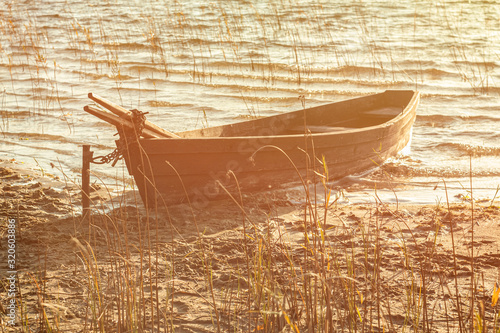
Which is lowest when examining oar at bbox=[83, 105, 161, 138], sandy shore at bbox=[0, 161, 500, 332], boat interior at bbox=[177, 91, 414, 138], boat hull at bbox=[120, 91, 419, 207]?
sandy shore at bbox=[0, 161, 500, 332]

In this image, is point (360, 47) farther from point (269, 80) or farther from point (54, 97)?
point (54, 97)

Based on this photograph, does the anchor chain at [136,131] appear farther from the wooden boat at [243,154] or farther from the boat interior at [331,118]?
the boat interior at [331,118]

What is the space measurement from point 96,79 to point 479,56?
887 cm

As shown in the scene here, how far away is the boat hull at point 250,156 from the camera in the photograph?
212 inches

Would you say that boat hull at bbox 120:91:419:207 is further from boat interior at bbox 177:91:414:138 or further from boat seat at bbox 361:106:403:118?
boat seat at bbox 361:106:403:118

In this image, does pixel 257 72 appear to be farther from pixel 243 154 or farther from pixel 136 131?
pixel 136 131

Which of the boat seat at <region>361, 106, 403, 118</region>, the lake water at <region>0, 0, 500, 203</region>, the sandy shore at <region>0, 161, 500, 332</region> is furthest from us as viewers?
the boat seat at <region>361, 106, 403, 118</region>

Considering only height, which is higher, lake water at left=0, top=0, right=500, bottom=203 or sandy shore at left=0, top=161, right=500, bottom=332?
lake water at left=0, top=0, right=500, bottom=203

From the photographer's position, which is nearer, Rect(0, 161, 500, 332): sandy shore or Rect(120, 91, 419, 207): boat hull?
Rect(0, 161, 500, 332): sandy shore

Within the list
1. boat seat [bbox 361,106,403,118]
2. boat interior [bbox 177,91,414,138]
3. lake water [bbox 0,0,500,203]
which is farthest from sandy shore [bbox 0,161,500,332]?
boat seat [bbox 361,106,403,118]

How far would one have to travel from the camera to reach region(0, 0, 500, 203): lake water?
8258 millimetres

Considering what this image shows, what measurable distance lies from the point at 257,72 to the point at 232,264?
9.72 metres

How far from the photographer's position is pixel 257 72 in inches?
539

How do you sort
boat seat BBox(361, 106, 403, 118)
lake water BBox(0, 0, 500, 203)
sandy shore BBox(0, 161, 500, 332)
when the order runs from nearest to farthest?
1. sandy shore BBox(0, 161, 500, 332)
2. lake water BBox(0, 0, 500, 203)
3. boat seat BBox(361, 106, 403, 118)
